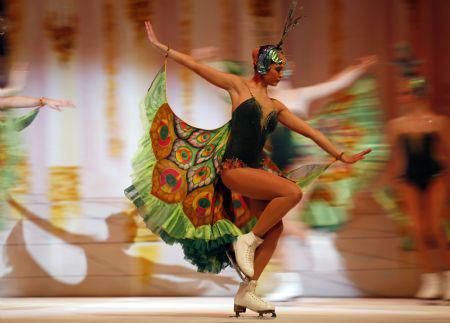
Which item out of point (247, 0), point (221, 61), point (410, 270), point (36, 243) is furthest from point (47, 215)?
point (410, 270)

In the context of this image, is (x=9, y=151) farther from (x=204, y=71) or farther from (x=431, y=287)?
(x=431, y=287)

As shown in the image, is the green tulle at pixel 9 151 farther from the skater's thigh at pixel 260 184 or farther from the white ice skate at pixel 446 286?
the white ice skate at pixel 446 286

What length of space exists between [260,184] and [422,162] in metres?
1.51

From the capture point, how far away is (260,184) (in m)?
4.09

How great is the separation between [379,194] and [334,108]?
2.05ft

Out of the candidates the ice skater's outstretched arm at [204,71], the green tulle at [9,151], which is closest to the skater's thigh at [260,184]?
the ice skater's outstretched arm at [204,71]

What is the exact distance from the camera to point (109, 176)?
5.68 metres

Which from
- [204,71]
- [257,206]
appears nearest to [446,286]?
[257,206]

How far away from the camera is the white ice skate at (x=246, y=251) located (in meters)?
4.09

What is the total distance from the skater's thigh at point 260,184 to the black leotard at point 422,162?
1.34 meters

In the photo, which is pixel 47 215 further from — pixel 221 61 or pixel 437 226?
pixel 437 226

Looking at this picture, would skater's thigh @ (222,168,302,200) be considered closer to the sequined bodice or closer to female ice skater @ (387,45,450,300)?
the sequined bodice

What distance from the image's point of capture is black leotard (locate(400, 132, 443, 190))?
5164mm

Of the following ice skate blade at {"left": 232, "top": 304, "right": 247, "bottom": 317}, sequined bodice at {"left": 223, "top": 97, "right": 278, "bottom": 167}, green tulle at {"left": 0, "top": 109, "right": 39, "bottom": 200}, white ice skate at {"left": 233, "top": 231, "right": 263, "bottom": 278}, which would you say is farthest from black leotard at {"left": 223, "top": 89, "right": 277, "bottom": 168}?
green tulle at {"left": 0, "top": 109, "right": 39, "bottom": 200}
